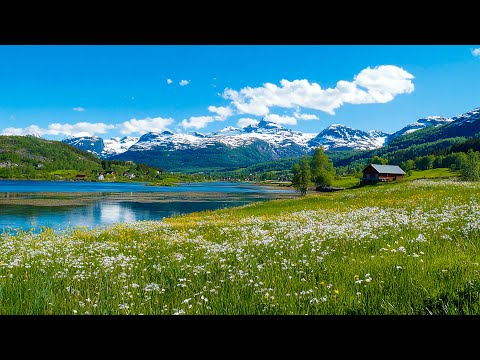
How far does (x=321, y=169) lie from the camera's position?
104 m

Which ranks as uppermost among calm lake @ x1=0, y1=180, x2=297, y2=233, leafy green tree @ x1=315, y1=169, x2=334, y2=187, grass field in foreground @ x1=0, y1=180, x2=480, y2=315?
leafy green tree @ x1=315, y1=169, x2=334, y2=187

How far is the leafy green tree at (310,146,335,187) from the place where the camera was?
9950cm

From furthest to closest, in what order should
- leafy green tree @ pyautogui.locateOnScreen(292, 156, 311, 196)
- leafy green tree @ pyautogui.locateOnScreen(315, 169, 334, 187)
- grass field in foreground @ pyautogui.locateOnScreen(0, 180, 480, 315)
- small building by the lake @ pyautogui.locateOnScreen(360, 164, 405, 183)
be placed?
leafy green tree @ pyautogui.locateOnScreen(315, 169, 334, 187)
small building by the lake @ pyautogui.locateOnScreen(360, 164, 405, 183)
leafy green tree @ pyautogui.locateOnScreen(292, 156, 311, 196)
grass field in foreground @ pyautogui.locateOnScreen(0, 180, 480, 315)

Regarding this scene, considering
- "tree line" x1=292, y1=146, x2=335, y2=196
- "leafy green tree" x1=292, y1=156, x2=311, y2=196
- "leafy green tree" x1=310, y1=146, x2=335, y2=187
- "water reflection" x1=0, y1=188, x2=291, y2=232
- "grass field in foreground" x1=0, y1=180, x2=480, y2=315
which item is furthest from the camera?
"leafy green tree" x1=310, y1=146, x2=335, y2=187

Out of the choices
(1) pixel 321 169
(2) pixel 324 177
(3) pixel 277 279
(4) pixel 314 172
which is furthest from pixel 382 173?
(3) pixel 277 279

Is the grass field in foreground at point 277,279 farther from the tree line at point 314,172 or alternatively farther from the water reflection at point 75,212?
the tree line at point 314,172

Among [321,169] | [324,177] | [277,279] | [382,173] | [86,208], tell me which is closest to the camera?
[277,279]

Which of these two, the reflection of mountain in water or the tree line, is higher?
the tree line

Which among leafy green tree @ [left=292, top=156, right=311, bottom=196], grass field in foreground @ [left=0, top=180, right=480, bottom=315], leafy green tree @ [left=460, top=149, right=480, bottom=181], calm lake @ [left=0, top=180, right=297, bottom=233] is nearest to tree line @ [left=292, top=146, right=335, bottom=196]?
leafy green tree @ [left=292, top=156, right=311, bottom=196]

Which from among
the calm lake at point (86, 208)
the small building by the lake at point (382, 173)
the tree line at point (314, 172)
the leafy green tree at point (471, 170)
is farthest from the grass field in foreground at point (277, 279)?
the small building by the lake at point (382, 173)

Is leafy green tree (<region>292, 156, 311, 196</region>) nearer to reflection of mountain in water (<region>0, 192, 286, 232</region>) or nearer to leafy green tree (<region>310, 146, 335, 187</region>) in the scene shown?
leafy green tree (<region>310, 146, 335, 187</region>)

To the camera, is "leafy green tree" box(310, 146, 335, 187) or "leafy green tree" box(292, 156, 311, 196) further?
"leafy green tree" box(310, 146, 335, 187)

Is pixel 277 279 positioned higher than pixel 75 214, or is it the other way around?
pixel 277 279

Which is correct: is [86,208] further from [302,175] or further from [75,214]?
[302,175]
